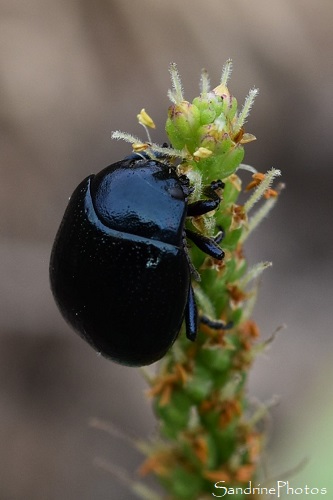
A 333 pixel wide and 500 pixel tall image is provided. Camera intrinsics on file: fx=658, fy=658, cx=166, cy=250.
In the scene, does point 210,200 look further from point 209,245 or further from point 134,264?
point 134,264

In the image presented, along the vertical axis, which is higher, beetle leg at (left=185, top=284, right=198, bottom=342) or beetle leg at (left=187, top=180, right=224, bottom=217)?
beetle leg at (left=187, top=180, right=224, bottom=217)

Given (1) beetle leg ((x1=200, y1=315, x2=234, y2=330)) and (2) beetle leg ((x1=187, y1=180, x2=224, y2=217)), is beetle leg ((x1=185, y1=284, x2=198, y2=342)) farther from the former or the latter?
(2) beetle leg ((x1=187, y1=180, x2=224, y2=217))

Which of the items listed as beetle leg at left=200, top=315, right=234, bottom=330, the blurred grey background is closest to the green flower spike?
beetle leg at left=200, top=315, right=234, bottom=330

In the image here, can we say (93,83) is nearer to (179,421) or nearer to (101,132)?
(101,132)

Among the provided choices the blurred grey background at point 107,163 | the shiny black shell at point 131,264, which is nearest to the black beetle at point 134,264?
the shiny black shell at point 131,264

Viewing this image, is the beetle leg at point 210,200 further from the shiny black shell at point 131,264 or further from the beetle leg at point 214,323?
the beetle leg at point 214,323

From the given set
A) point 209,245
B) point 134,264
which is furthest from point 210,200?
point 134,264

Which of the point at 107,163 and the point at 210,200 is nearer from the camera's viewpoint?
the point at 210,200
